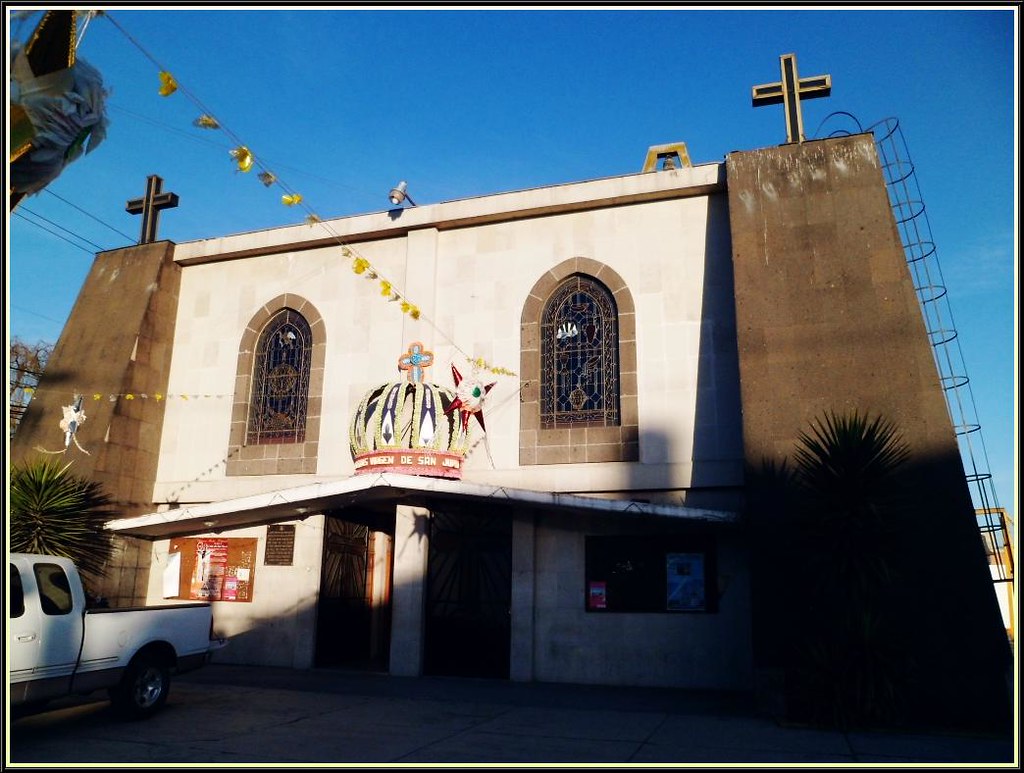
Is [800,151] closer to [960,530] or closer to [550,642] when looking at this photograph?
[960,530]

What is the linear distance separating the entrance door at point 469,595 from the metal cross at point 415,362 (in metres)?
2.94

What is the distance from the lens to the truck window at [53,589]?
9.70 metres

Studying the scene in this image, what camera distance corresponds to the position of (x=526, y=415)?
16.5m

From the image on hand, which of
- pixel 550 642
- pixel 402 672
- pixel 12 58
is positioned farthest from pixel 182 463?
pixel 12 58

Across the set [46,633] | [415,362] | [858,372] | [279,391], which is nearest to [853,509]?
[858,372]

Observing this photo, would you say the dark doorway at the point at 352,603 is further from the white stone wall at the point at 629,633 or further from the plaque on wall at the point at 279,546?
the white stone wall at the point at 629,633

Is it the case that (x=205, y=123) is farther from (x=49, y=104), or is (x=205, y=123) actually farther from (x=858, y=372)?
(x=858, y=372)

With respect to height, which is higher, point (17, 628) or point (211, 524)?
point (211, 524)

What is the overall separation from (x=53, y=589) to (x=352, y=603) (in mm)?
8942

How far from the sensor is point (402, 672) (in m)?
15.7

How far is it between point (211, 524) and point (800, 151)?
1396 centimetres

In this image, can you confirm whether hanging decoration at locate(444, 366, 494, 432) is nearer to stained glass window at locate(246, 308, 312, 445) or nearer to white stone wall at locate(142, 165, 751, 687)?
white stone wall at locate(142, 165, 751, 687)

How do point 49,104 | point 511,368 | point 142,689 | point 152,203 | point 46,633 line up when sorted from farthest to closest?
point 152,203 → point 511,368 → point 142,689 → point 46,633 → point 49,104

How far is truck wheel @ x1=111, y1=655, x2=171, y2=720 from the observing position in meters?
10.4
